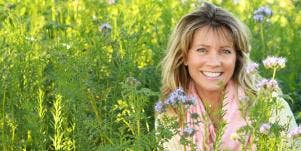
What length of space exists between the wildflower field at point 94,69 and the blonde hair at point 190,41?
0.18m

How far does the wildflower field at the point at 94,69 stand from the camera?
3215 mm

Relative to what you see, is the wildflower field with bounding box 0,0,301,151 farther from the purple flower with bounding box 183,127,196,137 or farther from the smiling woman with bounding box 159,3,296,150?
the smiling woman with bounding box 159,3,296,150

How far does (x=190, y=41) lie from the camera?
3.87 metres

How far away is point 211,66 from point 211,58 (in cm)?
4

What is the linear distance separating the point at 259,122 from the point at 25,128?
1310mm

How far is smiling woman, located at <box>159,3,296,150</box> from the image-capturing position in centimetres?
371

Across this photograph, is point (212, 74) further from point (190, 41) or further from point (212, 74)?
point (190, 41)

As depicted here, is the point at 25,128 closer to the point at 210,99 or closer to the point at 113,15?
the point at 210,99

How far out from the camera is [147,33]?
479cm

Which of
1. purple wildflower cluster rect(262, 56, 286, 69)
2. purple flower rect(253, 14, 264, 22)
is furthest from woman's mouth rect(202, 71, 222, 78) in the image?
purple flower rect(253, 14, 264, 22)

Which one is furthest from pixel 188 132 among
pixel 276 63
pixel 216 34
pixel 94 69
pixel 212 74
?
pixel 94 69

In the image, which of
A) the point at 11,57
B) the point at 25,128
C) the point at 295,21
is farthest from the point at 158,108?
the point at 295,21

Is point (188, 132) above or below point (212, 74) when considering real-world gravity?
below

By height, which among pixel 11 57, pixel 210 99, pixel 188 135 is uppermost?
pixel 11 57
